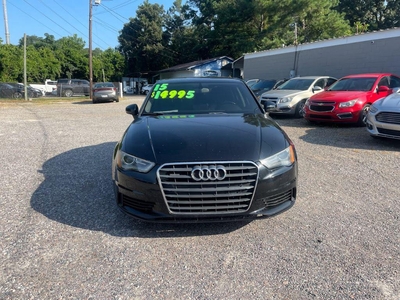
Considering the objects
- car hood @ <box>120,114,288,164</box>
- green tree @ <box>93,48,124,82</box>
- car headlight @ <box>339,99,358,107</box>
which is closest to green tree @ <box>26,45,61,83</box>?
green tree @ <box>93,48,124,82</box>

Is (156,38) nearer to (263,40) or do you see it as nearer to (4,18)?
(4,18)

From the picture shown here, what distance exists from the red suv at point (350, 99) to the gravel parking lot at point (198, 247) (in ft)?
13.7

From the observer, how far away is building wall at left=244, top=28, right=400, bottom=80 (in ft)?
44.5

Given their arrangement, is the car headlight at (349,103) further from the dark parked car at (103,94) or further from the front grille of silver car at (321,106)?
the dark parked car at (103,94)

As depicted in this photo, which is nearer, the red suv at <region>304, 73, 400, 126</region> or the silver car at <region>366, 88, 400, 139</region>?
the silver car at <region>366, 88, 400, 139</region>

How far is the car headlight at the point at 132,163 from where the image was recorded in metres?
2.71

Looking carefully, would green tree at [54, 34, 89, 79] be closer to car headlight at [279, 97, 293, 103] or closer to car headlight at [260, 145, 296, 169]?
car headlight at [279, 97, 293, 103]

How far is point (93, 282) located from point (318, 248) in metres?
1.88

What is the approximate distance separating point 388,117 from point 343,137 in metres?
1.34

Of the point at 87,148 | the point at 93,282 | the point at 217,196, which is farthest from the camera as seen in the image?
the point at 87,148

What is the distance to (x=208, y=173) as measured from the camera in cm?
257

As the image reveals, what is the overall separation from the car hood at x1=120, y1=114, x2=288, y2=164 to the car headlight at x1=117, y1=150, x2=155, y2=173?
0.05 meters

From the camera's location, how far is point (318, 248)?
2.66 metres

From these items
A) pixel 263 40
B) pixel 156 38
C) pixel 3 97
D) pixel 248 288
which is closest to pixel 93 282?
pixel 248 288
